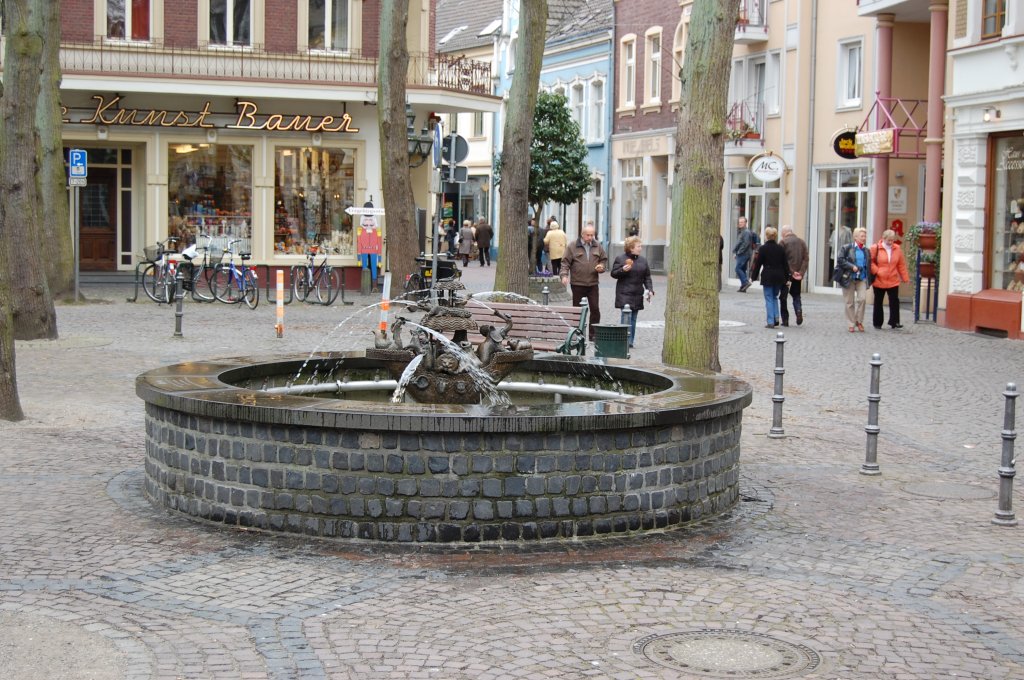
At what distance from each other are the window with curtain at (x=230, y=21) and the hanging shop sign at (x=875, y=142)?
1353 centimetres

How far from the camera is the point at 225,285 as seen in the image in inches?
1114

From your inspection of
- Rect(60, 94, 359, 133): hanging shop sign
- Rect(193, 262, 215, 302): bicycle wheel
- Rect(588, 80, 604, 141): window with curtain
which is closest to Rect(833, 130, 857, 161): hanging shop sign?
Rect(60, 94, 359, 133): hanging shop sign

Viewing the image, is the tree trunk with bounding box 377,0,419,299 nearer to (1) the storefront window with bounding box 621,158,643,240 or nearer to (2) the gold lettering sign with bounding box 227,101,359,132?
(2) the gold lettering sign with bounding box 227,101,359,132

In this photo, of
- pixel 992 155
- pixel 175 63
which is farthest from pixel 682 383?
pixel 175 63

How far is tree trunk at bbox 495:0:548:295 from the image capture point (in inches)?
917

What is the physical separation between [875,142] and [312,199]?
12.5 meters

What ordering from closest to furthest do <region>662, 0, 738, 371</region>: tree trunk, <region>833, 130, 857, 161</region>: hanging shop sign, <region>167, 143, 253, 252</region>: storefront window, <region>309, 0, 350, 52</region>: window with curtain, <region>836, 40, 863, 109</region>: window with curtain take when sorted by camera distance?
<region>662, 0, 738, 371</region>: tree trunk < <region>167, 143, 253, 252</region>: storefront window < <region>309, 0, 350, 52</region>: window with curtain < <region>833, 130, 857, 161</region>: hanging shop sign < <region>836, 40, 863, 109</region>: window with curtain

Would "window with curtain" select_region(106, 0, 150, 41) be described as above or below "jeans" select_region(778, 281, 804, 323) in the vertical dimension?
above

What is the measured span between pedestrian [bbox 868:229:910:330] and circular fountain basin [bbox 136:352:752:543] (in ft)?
53.0

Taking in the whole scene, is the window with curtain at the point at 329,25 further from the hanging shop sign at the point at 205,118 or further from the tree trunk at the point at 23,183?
the tree trunk at the point at 23,183

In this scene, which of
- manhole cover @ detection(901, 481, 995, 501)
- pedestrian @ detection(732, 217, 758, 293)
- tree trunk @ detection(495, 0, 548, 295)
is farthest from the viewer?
pedestrian @ detection(732, 217, 758, 293)

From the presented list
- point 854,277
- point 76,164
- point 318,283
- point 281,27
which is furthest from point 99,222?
point 854,277

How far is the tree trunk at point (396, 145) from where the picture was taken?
88.6ft

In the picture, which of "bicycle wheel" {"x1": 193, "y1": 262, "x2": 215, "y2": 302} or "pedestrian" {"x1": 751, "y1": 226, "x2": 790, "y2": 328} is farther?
"bicycle wheel" {"x1": 193, "y1": 262, "x2": 215, "y2": 302}
